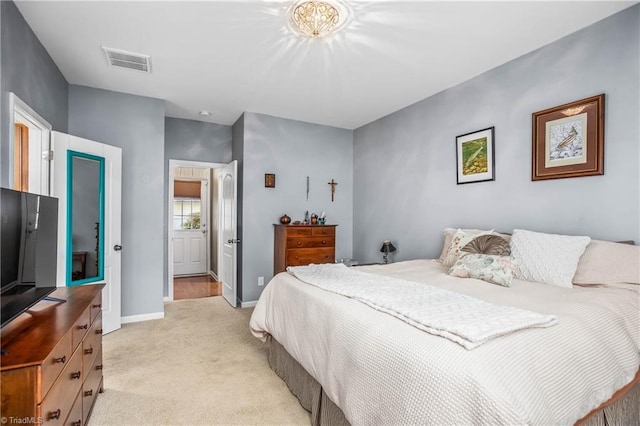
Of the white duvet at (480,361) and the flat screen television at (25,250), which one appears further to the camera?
the flat screen television at (25,250)

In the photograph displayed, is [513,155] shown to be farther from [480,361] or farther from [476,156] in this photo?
[480,361]

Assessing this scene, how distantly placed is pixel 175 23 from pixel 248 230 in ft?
8.56

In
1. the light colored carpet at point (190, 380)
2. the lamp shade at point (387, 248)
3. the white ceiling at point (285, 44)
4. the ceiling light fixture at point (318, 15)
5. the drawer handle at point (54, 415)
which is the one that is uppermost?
the white ceiling at point (285, 44)

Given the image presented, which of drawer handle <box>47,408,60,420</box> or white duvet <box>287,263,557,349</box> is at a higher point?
white duvet <box>287,263,557,349</box>

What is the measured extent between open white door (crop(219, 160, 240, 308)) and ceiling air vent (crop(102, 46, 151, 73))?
1695mm

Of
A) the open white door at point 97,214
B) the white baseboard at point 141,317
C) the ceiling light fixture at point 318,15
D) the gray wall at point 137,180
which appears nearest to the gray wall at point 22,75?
the open white door at point 97,214

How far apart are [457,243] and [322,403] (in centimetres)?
183

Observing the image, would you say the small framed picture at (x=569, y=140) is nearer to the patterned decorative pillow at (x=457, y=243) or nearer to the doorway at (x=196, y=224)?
the patterned decorative pillow at (x=457, y=243)

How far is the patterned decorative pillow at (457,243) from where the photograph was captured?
110 inches

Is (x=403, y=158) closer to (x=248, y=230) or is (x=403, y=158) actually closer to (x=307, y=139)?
(x=307, y=139)

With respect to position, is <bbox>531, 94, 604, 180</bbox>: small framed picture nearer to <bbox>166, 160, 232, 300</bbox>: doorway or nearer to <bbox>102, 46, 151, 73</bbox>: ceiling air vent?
<bbox>102, 46, 151, 73</bbox>: ceiling air vent

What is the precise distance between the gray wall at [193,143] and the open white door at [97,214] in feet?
3.86

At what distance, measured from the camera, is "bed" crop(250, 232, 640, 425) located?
103 centimetres

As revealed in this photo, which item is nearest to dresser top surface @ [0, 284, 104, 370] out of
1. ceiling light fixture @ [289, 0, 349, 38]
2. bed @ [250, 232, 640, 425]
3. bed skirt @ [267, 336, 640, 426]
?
bed @ [250, 232, 640, 425]
